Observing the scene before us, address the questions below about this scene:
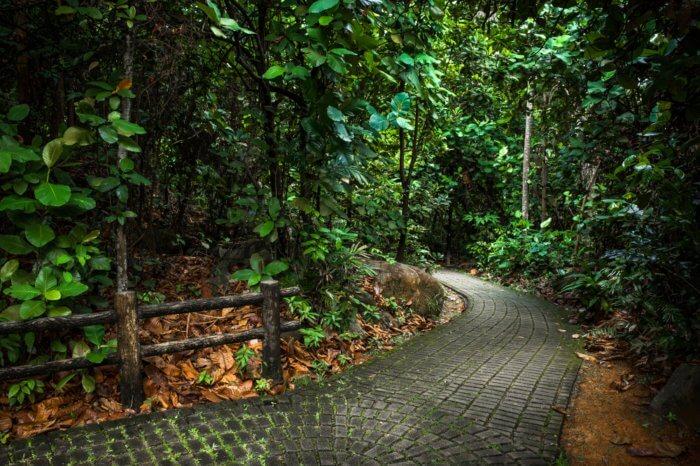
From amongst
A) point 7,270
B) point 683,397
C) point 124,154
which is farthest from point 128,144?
point 683,397

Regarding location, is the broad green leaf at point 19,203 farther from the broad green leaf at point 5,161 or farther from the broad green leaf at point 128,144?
the broad green leaf at point 128,144

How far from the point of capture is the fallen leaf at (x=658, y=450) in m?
3.45

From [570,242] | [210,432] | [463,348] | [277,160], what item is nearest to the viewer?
[210,432]

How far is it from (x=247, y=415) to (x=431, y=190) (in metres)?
8.92

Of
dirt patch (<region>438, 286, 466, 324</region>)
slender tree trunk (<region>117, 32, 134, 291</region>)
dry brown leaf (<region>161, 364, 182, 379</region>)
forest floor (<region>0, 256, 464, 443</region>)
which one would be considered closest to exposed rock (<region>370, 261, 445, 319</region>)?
dirt patch (<region>438, 286, 466, 324</region>)

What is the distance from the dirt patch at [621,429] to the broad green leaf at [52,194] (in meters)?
4.48

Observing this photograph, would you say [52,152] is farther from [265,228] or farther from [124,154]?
[265,228]

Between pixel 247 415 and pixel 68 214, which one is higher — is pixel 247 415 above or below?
below

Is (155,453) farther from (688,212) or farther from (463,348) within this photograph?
(688,212)

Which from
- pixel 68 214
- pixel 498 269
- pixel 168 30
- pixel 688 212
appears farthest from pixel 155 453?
pixel 498 269

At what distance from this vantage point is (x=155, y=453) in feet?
10.5

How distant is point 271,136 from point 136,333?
2661mm

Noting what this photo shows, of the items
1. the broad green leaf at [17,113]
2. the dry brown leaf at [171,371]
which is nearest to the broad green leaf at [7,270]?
the broad green leaf at [17,113]

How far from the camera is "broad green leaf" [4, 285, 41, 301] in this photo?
338 centimetres
